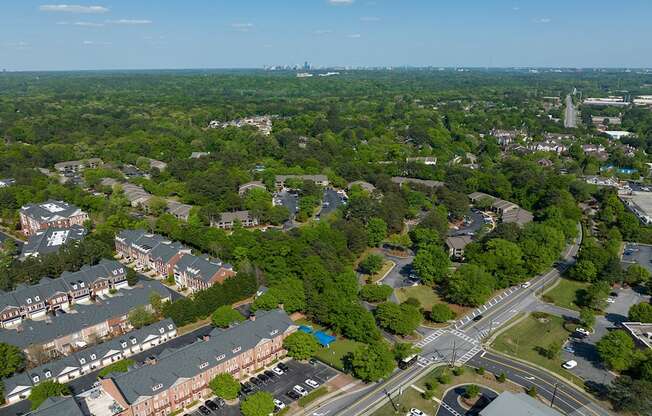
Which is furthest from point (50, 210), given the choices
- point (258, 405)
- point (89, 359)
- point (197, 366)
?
point (258, 405)

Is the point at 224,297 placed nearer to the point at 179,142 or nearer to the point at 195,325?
the point at 195,325

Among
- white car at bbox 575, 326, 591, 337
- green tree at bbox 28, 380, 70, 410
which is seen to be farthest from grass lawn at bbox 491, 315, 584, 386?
green tree at bbox 28, 380, 70, 410

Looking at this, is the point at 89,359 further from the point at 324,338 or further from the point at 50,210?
the point at 50,210

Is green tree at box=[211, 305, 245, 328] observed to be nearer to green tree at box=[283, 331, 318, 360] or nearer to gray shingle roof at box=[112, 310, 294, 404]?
gray shingle roof at box=[112, 310, 294, 404]

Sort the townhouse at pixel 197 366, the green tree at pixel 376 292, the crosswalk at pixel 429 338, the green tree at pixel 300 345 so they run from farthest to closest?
the green tree at pixel 376 292
the crosswalk at pixel 429 338
the green tree at pixel 300 345
the townhouse at pixel 197 366

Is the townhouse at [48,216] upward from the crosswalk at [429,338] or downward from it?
upward

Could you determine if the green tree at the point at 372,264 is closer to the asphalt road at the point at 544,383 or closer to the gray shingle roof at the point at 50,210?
the asphalt road at the point at 544,383

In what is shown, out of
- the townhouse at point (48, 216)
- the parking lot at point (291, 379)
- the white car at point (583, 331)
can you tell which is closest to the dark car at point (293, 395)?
the parking lot at point (291, 379)
